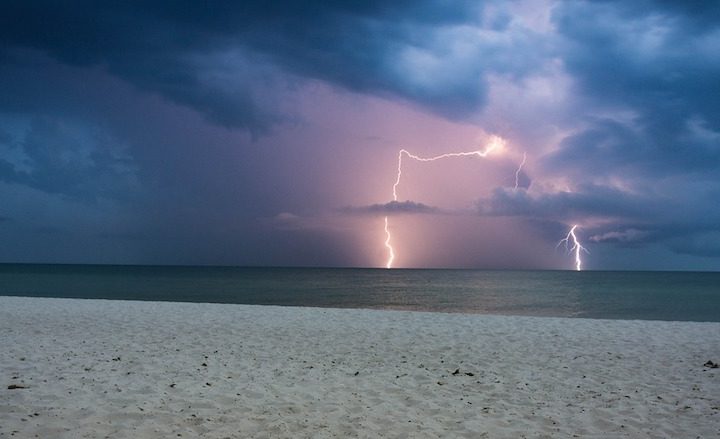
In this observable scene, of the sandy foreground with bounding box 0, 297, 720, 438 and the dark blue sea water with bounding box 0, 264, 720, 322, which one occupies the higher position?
the sandy foreground with bounding box 0, 297, 720, 438

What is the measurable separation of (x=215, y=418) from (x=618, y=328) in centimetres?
1430

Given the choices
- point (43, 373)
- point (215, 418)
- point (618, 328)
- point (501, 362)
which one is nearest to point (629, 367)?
point (501, 362)

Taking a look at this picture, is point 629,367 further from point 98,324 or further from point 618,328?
point 98,324

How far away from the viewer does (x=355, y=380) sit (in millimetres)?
9414

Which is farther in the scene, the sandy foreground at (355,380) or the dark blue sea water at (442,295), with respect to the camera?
the dark blue sea water at (442,295)

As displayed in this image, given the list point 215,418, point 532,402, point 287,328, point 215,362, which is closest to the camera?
point 215,418

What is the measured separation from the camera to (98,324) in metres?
16.8

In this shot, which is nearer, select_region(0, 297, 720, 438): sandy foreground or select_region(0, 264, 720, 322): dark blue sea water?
select_region(0, 297, 720, 438): sandy foreground

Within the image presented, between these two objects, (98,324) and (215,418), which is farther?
(98,324)

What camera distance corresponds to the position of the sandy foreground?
683cm

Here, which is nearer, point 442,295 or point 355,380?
point 355,380

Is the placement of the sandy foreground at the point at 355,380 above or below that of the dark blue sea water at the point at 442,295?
above

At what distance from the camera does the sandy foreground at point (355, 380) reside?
22.4 feet

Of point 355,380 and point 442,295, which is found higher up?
point 355,380
